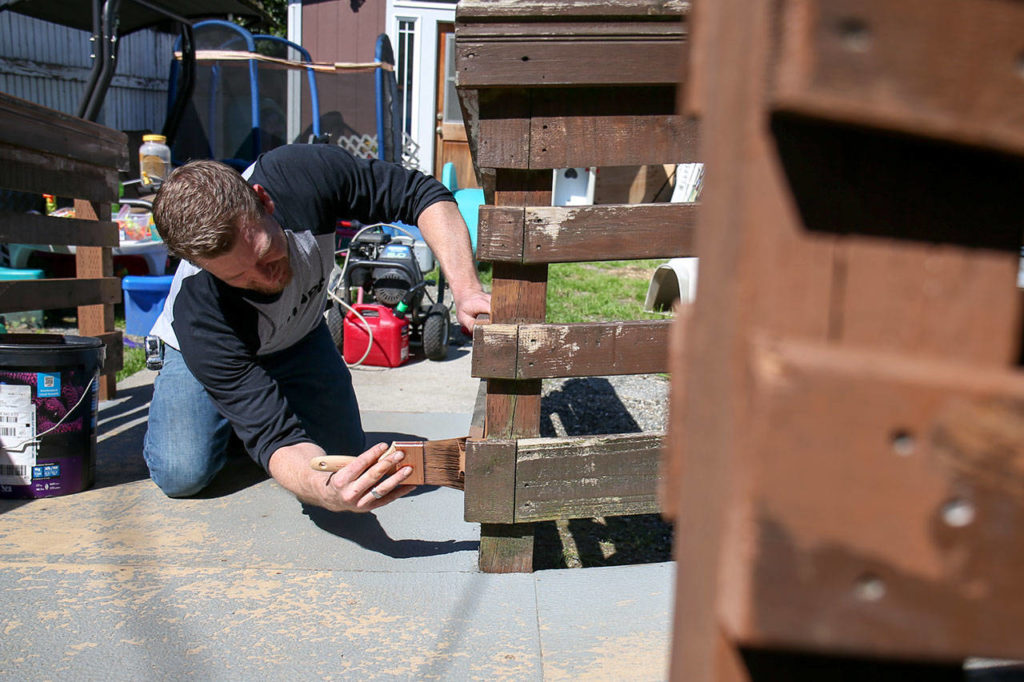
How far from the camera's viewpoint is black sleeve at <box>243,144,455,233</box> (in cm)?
262

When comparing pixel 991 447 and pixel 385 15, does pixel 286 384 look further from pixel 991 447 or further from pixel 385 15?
pixel 385 15

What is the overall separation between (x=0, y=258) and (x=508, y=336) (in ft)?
17.7

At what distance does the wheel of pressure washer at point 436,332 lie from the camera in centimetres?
468

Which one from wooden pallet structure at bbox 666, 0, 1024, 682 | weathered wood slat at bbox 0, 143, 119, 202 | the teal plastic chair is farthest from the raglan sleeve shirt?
the teal plastic chair

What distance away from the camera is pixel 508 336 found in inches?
77.8

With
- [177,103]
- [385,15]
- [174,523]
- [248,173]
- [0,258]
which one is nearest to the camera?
[174,523]

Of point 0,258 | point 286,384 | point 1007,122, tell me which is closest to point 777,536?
point 1007,122

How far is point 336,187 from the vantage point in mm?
2668

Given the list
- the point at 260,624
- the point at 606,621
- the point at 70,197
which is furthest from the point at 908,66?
the point at 70,197

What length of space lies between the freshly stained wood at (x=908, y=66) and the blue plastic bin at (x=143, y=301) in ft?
15.9

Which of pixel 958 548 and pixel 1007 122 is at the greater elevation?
pixel 1007 122

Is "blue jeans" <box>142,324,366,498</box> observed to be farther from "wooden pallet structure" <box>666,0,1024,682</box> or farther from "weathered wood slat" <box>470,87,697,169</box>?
"wooden pallet structure" <box>666,0,1024,682</box>

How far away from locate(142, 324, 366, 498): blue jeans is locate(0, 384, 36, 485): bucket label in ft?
1.18

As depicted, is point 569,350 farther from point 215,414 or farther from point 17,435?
point 17,435
